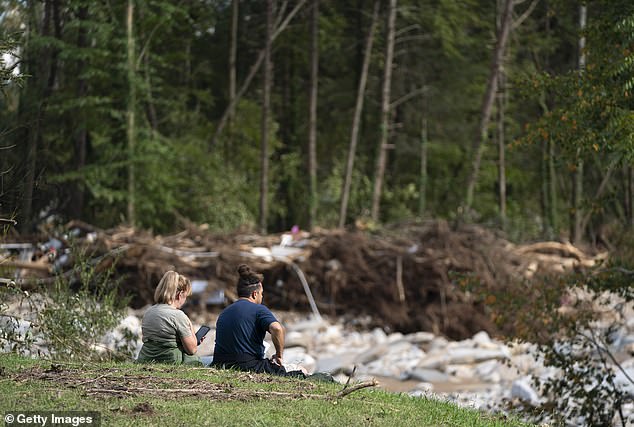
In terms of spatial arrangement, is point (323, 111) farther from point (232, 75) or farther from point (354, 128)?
point (354, 128)

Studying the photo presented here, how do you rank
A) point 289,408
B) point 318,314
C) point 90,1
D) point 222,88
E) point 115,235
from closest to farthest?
point 289,408, point 115,235, point 318,314, point 90,1, point 222,88

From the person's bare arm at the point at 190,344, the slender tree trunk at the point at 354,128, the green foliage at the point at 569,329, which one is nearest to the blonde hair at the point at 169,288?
the person's bare arm at the point at 190,344

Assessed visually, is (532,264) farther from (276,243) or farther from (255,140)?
(255,140)

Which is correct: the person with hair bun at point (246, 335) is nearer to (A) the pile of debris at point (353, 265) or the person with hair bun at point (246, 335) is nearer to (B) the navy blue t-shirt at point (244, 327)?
(B) the navy blue t-shirt at point (244, 327)

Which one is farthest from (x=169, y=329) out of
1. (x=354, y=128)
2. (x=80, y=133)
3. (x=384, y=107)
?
(x=354, y=128)

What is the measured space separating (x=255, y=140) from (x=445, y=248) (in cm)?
1328

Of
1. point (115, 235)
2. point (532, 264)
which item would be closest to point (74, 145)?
point (115, 235)

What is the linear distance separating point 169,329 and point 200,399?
2.16 meters

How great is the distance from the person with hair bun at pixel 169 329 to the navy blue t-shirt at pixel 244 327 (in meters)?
0.32

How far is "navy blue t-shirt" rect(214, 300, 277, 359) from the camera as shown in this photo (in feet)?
30.3

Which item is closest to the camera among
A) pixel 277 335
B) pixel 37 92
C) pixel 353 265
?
pixel 277 335

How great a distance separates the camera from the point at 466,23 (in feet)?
111

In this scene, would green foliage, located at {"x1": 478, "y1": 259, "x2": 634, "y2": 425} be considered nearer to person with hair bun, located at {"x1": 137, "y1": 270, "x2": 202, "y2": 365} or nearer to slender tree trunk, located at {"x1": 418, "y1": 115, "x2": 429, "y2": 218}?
person with hair bun, located at {"x1": 137, "y1": 270, "x2": 202, "y2": 365}

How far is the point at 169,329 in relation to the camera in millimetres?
9289
